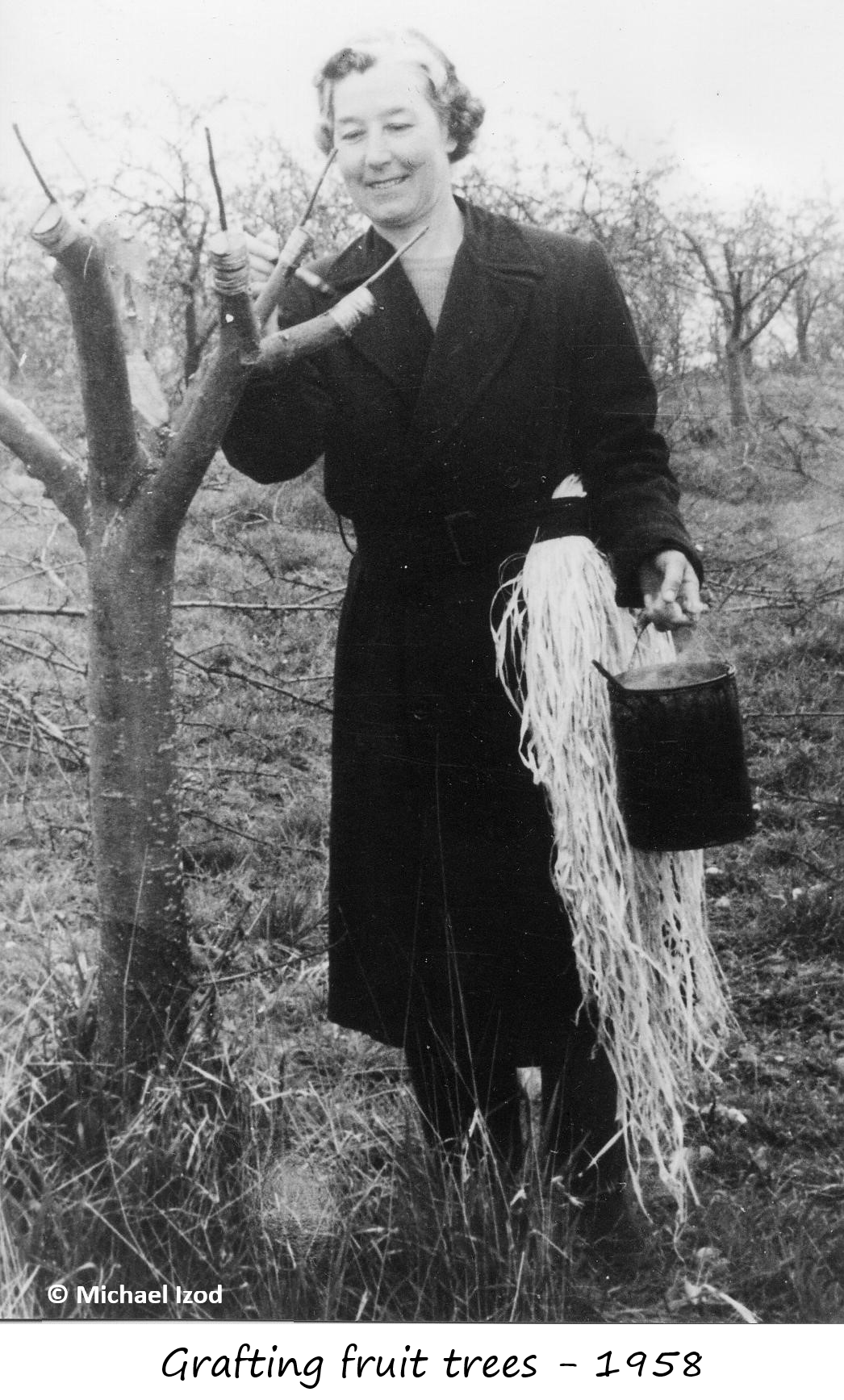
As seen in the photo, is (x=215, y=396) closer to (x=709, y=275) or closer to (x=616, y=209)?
(x=616, y=209)

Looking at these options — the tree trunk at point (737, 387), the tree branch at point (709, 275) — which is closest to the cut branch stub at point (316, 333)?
the tree branch at point (709, 275)

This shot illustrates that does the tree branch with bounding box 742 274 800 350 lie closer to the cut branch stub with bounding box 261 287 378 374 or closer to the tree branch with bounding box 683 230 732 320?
the tree branch with bounding box 683 230 732 320

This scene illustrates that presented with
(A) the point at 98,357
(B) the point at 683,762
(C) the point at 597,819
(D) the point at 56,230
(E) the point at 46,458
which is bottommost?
(C) the point at 597,819

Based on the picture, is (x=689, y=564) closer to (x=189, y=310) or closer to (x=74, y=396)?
(x=189, y=310)

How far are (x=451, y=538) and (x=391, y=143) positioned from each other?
65 cm

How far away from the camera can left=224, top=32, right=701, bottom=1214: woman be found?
1.70 metres

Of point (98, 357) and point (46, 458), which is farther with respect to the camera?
point (46, 458)

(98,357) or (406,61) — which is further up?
(406,61)

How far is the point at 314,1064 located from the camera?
1.99m

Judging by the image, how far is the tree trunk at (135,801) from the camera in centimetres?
170

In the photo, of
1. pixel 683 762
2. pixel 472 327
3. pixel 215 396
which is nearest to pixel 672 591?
pixel 683 762

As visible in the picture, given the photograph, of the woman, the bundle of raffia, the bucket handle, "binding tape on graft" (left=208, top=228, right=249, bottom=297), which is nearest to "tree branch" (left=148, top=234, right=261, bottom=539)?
"binding tape on graft" (left=208, top=228, right=249, bottom=297)

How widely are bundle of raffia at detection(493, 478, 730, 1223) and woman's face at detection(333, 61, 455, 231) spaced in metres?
0.55

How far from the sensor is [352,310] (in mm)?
1609
